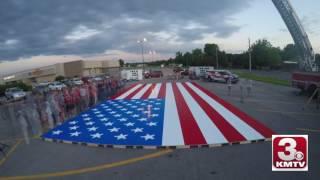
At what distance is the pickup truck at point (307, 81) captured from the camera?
20891 millimetres

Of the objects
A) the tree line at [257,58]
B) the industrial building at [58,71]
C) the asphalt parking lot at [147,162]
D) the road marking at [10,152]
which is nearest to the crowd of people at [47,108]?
the road marking at [10,152]

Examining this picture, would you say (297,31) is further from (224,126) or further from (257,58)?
(257,58)

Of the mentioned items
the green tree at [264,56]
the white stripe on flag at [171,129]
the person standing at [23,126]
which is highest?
the green tree at [264,56]

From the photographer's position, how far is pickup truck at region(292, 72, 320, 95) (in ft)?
68.5

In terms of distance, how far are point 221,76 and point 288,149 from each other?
102 feet

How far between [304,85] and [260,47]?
62.5 meters

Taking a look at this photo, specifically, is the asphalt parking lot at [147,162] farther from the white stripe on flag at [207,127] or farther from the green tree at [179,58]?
the green tree at [179,58]

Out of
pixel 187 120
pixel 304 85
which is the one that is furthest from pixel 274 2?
pixel 187 120

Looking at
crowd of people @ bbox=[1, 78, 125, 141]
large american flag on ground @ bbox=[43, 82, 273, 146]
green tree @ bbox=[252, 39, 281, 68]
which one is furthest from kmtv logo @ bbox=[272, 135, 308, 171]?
green tree @ bbox=[252, 39, 281, 68]

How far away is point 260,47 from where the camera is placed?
267ft

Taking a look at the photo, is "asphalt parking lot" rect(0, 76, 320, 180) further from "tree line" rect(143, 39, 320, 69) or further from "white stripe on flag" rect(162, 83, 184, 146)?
"tree line" rect(143, 39, 320, 69)

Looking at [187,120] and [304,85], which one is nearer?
[187,120]

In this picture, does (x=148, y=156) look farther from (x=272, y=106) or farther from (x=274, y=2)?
(x=274, y=2)

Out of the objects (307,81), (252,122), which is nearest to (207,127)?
(252,122)
